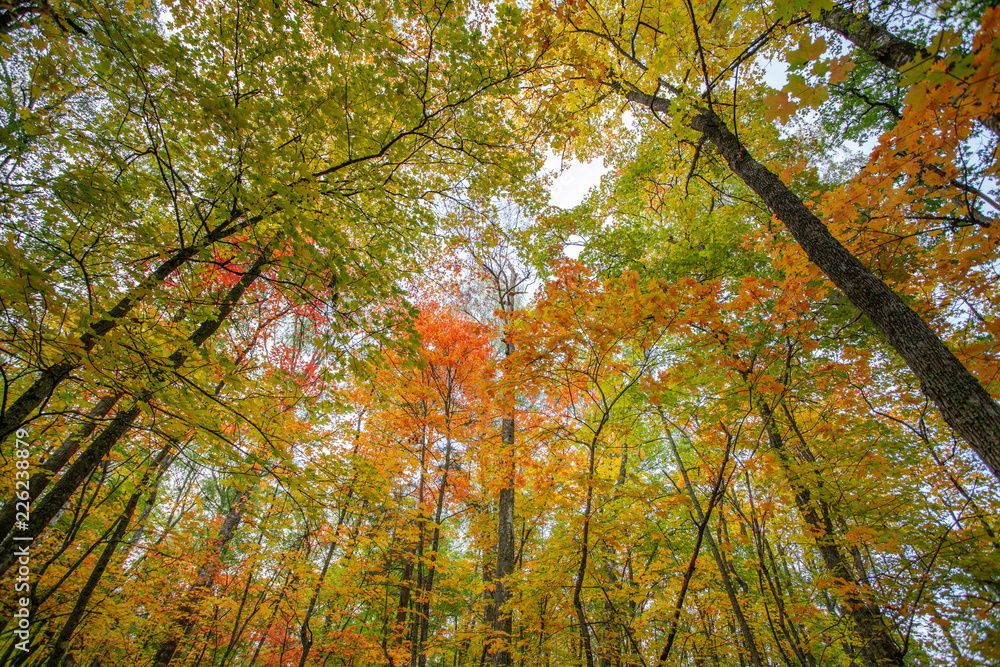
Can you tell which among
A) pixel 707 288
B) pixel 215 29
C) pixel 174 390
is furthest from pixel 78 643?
pixel 707 288

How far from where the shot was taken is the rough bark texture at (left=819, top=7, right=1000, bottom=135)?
415 centimetres

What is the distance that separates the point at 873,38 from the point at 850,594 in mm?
6444

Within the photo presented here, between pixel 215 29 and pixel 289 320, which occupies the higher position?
pixel 289 320

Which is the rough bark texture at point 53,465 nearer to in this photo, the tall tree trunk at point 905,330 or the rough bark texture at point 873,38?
the tall tree trunk at point 905,330

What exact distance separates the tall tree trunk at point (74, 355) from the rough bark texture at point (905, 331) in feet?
15.1

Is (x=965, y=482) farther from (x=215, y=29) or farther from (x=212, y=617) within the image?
(x=212, y=617)

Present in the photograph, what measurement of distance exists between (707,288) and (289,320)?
9.07 metres

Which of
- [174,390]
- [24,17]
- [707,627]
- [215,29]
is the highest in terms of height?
[215,29]

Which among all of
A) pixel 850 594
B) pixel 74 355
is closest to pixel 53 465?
pixel 74 355

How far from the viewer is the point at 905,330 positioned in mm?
2359

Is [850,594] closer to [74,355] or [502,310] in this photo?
[502,310]

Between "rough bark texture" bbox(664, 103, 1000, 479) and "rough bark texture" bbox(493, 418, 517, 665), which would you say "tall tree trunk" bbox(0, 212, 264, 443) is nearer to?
"rough bark texture" bbox(493, 418, 517, 665)

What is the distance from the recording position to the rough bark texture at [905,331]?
1.98 metres

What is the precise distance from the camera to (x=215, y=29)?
305cm
